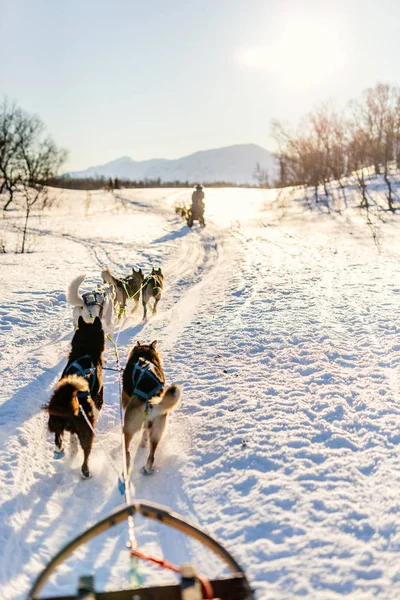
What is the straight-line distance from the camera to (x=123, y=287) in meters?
8.09

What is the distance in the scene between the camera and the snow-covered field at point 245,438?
116 inches

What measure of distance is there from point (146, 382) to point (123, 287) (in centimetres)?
431

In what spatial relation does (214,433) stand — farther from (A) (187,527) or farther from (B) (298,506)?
(A) (187,527)

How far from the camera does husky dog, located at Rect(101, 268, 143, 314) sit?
800 centimetres

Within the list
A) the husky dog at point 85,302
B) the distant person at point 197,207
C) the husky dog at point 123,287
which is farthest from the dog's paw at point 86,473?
the distant person at point 197,207

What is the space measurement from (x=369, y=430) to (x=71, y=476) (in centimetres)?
287

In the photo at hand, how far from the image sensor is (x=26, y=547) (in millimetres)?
3113

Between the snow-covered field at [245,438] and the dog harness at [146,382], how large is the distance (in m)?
0.71

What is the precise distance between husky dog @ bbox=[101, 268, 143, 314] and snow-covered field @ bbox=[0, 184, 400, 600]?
1.49ft

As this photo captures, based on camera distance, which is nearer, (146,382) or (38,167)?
(146,382)

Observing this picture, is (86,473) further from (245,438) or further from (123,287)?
(123,287)

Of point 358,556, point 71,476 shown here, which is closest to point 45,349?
point 71,476

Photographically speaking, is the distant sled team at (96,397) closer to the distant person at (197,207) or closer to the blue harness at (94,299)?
the blue harness at (94,299)

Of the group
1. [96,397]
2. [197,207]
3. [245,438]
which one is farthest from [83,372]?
[197,207]
